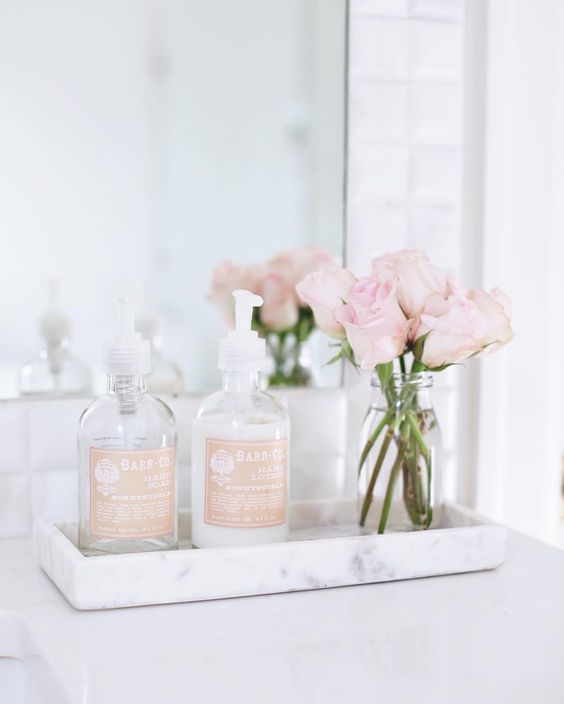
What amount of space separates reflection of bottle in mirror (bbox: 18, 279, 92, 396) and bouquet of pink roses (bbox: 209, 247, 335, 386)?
0.18m

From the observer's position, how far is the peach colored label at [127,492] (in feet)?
2.48

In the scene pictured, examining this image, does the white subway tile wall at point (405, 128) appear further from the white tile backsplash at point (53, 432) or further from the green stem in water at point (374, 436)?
the white tile backsplash at point (53, 432)

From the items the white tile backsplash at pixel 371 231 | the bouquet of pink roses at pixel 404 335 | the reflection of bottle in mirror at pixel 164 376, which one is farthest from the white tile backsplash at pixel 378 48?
the reflection of bottle in mirror at pixel 164 376

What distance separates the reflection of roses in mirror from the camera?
2.47 ft

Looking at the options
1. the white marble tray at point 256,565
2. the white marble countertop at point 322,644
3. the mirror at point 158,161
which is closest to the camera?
the white marble countertop at point 322,644

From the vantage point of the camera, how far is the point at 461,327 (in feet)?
2.56

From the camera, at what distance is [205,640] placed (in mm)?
648

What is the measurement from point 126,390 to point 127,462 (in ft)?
0.24

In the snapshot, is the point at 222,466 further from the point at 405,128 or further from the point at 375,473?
the point at 405,128

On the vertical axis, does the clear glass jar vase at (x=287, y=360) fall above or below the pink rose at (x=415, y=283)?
below

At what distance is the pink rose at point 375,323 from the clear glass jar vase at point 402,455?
0.23 feet

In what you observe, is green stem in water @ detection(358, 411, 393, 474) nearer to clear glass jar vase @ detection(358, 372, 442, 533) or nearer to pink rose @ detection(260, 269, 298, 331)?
clear glass jar vase @ detection(358, 372, 442, 533)

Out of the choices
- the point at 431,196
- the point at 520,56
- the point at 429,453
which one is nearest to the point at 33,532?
the point at 429,453

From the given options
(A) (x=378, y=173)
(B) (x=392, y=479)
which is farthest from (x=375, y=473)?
(A) (x=378, y=173)
